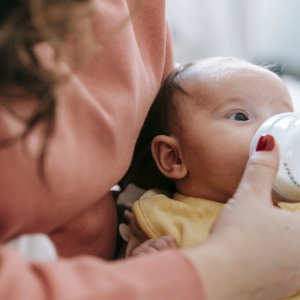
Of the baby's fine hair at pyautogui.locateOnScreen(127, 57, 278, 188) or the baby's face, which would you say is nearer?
the baby's face

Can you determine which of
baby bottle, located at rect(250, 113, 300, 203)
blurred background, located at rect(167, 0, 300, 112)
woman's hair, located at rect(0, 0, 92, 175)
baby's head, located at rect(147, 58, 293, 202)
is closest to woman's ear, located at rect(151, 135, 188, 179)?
baby's head, located at rect(147, 58, 293, 202)

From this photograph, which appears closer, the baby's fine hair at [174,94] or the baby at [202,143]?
the baby at [202,143]

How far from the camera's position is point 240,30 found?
1.97m

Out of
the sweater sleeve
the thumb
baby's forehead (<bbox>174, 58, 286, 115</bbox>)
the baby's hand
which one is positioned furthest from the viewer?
baby's forehead (<bbox>174, 58, 286, 115</bbox>)

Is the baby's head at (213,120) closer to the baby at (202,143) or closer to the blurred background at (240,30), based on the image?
the baby at (202,143)

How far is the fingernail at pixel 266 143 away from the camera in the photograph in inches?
24.0

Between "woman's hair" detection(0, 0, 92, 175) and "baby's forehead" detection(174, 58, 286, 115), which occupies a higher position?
"woman's hair" detection(0, 0, 92, 175)

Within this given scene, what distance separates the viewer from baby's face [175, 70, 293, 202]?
0.77 metres

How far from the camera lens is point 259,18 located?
1.93m

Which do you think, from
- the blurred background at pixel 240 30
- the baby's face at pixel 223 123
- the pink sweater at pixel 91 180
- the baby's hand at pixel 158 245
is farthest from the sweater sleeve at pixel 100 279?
the blurred background at pixel 240 30

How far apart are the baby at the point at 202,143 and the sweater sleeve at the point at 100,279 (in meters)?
0.29

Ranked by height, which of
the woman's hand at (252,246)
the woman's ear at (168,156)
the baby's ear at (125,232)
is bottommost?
the baby's ear at (125,232)

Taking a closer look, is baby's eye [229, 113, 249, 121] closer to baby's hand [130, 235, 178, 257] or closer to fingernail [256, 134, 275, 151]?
fingernail [256, 134, 275, 151]

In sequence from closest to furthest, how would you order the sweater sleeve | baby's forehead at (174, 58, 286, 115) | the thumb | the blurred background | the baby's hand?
the sweater sleeve < the thumb < the baby's hand < baby's forehead at (174, 58, 286, 115) < the blurred background
